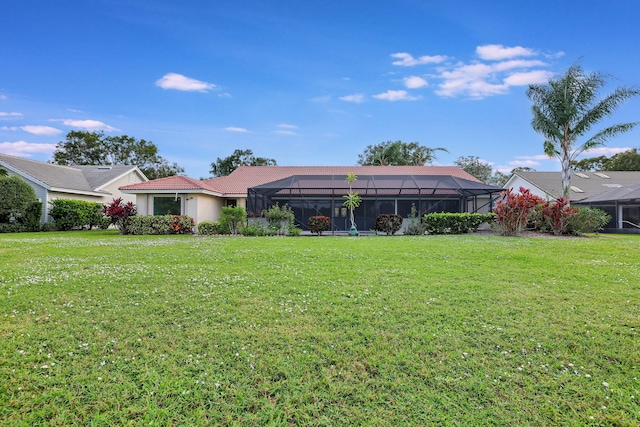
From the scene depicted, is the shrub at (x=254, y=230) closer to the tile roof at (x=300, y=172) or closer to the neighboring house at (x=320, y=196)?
the neighboring house at (x=320, y=196)

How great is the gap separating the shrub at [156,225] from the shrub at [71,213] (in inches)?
223

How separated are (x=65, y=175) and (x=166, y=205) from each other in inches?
416

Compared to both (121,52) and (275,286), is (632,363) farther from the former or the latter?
(121,52)

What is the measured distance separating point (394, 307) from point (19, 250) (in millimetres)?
11274

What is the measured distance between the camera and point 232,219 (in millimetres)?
16547

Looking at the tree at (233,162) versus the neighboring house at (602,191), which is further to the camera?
the tree at (233,162)

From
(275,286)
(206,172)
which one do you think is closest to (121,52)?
(275,286)

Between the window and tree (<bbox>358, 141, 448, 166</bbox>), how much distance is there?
69.5 ft

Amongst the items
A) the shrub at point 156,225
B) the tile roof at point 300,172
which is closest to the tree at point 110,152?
the tile roof at point 300,172

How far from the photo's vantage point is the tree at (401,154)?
3428cm

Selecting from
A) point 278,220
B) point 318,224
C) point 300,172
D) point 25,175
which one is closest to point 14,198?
point 25,175

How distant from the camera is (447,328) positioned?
143 inches

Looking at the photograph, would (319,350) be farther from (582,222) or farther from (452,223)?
(582,222)

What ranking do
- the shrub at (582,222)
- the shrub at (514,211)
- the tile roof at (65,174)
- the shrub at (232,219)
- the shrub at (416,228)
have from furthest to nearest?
the tile roof at (65,174), the shrub at (416,228), the shrub at (232,219), the shrub at (582,222), the shrub at (514,211)
